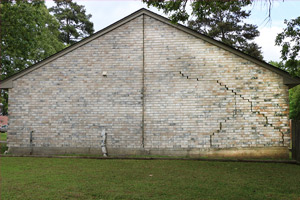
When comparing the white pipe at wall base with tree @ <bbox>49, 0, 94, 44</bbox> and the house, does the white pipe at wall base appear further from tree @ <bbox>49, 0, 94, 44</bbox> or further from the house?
tree @ <bbox>49, 0, 94, 44</bbox>

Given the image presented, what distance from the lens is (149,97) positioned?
11.1 meters

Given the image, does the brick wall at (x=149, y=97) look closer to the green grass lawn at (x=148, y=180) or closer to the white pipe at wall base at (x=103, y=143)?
the white pipe at wall base at (x=103, y=143)

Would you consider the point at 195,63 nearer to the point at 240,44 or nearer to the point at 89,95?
the point at 89,95

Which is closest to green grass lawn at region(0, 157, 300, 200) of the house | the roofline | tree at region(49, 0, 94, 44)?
the house

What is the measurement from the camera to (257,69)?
10.7 meters

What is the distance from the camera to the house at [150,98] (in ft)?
34.5

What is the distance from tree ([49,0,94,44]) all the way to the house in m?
29.1

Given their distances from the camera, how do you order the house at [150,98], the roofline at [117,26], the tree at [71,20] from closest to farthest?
the house at [150,98] → the roofline at [117,26] → the tree at [71,20]

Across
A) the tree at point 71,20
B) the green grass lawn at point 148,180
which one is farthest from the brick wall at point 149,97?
the tree at point 71,20

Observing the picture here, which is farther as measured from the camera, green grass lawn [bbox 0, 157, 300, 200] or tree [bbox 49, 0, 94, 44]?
tree [bbox 49, 0, 94, 44]

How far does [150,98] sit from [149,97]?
6 cm

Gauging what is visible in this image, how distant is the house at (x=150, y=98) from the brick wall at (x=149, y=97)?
0.04 metres

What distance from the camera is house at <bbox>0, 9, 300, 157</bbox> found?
10.5 metres

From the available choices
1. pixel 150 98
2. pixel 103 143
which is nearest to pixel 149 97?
pixel 150 98
